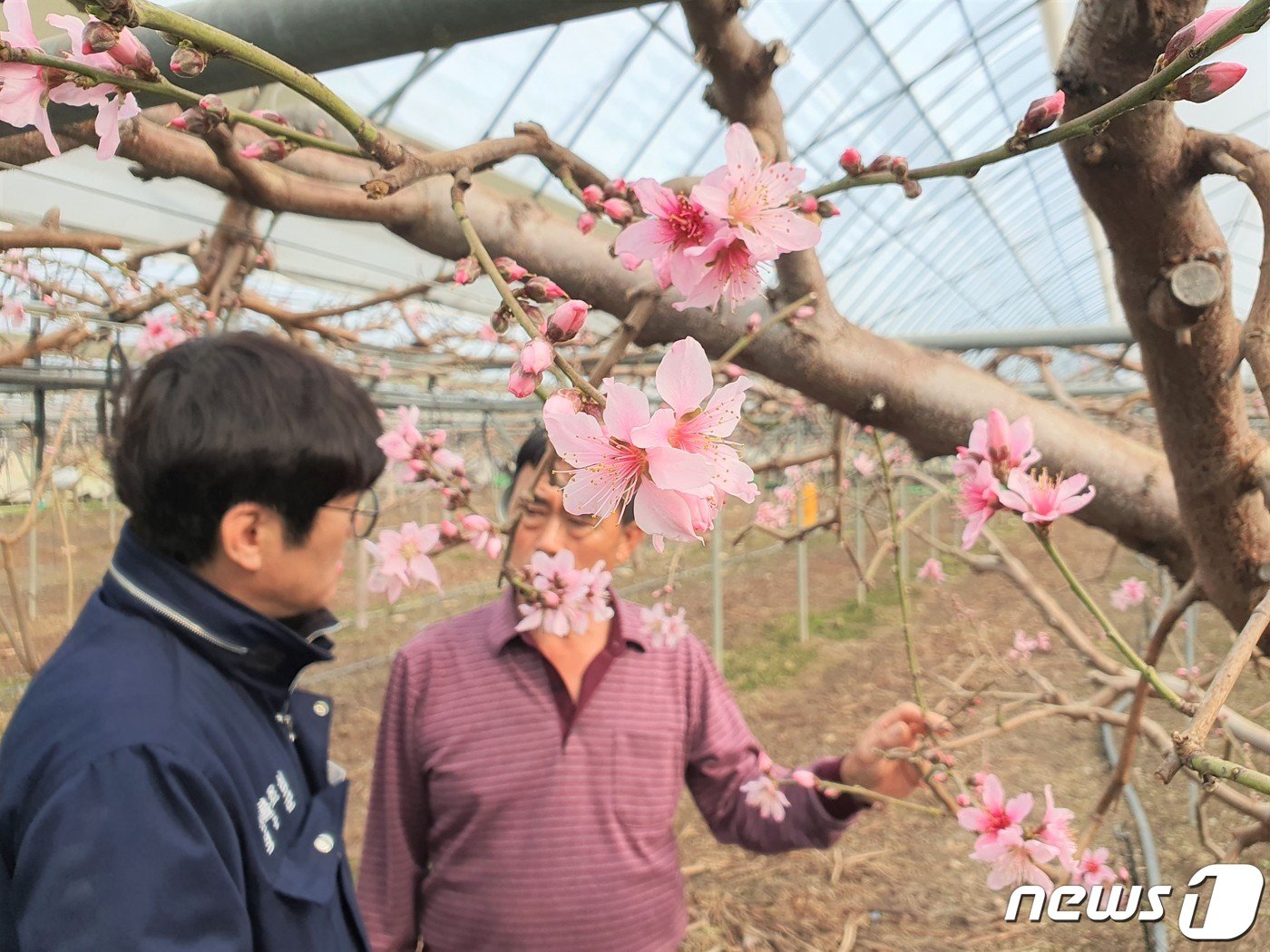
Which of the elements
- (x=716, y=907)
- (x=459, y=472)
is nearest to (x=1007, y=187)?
(x=716, y=907)

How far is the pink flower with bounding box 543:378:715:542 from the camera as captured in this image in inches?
16.2

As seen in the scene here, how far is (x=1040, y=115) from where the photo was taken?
1.82 ft

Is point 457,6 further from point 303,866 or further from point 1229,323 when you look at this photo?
point 303,866

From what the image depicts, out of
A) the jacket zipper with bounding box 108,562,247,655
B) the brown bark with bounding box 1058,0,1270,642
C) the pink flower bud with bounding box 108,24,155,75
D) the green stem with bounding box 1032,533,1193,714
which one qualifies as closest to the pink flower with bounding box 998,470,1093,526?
the green stem with bounding box 1032,533,1193,714

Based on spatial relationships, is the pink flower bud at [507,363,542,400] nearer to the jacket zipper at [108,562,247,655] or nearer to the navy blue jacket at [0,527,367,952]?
the navy blue jacket at [0,527,367,952]

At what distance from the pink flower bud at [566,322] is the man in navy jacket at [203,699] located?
27.6 inches

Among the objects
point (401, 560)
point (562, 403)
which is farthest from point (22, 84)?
point (401, 560)

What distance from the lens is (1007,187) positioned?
8.92m

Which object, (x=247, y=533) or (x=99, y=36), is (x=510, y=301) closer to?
(x=99, y=36)

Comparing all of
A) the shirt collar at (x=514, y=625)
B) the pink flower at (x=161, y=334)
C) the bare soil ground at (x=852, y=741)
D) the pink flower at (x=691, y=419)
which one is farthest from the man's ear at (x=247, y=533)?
the pink flower at (x=161, y=334)

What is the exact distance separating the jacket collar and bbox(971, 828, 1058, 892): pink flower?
111 centimetres

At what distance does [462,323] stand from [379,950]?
5271 millimetres

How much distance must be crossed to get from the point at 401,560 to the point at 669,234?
3.33 ft

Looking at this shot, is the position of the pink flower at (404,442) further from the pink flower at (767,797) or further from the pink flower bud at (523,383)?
the pink flower at (767,797)
